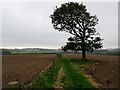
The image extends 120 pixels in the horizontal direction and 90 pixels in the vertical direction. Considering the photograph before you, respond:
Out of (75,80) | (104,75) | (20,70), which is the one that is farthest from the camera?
(20,70)

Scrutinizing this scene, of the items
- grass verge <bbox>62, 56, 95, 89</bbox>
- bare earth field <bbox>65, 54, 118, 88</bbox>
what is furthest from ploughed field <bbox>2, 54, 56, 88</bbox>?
bare earth field <bbox>65, 54, 118, 88</bbox>

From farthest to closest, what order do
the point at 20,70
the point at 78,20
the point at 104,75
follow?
the point at 78,20 < the point at 20,70 < the point at 104,75

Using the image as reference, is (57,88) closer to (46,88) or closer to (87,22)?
(46,88)

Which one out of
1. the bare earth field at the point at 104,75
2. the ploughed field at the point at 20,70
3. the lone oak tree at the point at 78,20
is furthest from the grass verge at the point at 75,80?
the lone oak tree at the point at 78,20

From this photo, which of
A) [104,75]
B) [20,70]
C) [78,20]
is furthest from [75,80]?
[78,20]

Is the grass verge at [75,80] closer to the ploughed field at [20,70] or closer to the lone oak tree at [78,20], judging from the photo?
the ploughed field at [20,70]

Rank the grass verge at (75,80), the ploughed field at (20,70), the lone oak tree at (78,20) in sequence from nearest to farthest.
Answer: the grass verge at (75,80) → the ploughed field at (20,70) → the lone oak tree at (78,20)

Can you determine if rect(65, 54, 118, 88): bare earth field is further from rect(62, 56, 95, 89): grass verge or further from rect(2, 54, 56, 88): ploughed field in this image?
rect(2, 54, 56, 88): ploughed field

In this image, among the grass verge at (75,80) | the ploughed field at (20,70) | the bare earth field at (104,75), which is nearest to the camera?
the grass verge at (75,80)

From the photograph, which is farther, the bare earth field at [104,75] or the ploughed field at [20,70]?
the ploughed field at [20,70]

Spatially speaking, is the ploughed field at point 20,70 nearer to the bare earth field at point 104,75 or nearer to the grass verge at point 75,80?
the grass verge at point 75,80

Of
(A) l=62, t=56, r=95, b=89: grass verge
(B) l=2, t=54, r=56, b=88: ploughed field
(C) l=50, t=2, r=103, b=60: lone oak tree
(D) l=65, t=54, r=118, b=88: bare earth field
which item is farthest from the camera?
(C) l=50, t=2, r=103, b=60: lone oak tree

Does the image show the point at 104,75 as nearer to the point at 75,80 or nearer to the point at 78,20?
the point at 75,80

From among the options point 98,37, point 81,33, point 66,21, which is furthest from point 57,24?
point 98,37
